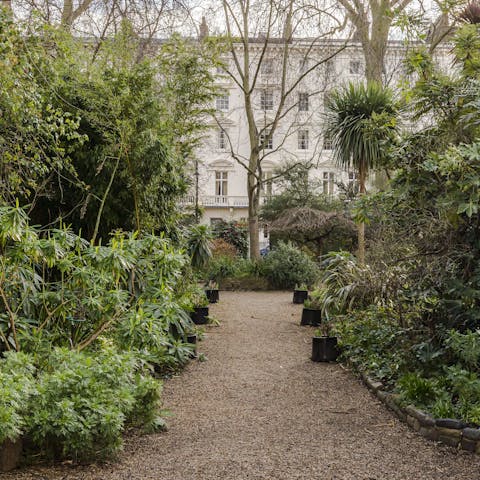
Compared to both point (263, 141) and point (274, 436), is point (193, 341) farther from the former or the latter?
point (263, 141)

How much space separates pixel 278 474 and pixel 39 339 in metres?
2.25

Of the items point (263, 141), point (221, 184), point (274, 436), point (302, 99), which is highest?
point (302, 99)

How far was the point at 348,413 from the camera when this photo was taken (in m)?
5.11

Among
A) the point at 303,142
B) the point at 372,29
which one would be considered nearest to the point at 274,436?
the point at 372,29

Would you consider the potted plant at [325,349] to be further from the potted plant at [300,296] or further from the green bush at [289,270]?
the green bush at [289,270]

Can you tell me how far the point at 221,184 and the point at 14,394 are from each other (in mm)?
35219

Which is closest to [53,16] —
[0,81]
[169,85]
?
[169,85]

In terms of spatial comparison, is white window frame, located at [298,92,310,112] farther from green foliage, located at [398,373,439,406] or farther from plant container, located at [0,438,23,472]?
plant container, located at [0,438,23,472]

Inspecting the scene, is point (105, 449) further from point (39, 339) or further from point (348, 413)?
point (348, 413)

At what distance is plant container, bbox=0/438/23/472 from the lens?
3598 mm

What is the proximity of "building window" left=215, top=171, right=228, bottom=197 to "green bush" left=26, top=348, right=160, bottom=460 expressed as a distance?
34.5 meters

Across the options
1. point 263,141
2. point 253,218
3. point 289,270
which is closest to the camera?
point 289,270

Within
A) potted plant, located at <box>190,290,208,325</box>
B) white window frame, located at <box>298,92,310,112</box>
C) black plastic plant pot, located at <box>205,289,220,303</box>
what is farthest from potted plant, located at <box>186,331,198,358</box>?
white window frame, located at <box>298,92,310,112</box>

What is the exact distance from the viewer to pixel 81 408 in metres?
3.77
